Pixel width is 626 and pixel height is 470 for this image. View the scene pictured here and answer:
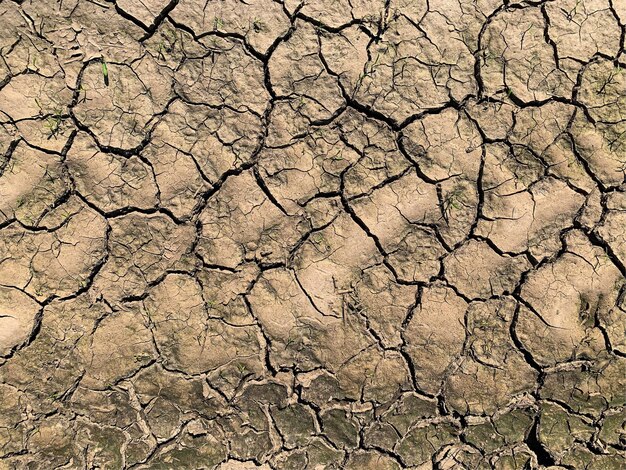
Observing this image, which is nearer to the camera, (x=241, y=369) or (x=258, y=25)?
(x=241, y=369)

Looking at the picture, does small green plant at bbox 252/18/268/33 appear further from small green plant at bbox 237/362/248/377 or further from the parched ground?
small green plant at bbox 237/362/248/377

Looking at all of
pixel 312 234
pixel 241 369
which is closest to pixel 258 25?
pixel 312 234

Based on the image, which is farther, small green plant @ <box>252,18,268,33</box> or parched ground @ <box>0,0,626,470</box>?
small green plant @ <box>252,18,268,33</box>

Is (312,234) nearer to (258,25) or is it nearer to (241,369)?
(241,369)

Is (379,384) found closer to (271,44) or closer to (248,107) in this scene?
(248,107)

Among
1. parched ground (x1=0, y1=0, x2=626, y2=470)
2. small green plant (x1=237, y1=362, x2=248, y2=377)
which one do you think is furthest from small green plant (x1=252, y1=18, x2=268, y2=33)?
small green plant (x1=237, y1=362, x2=248, y2=377)

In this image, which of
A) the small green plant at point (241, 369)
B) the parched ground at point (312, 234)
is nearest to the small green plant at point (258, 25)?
the parched ground at point (312, 234)

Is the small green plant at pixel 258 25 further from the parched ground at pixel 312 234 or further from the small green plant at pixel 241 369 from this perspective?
the small green plant at pixel 241 369

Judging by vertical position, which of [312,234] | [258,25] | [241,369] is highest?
[258,25]
